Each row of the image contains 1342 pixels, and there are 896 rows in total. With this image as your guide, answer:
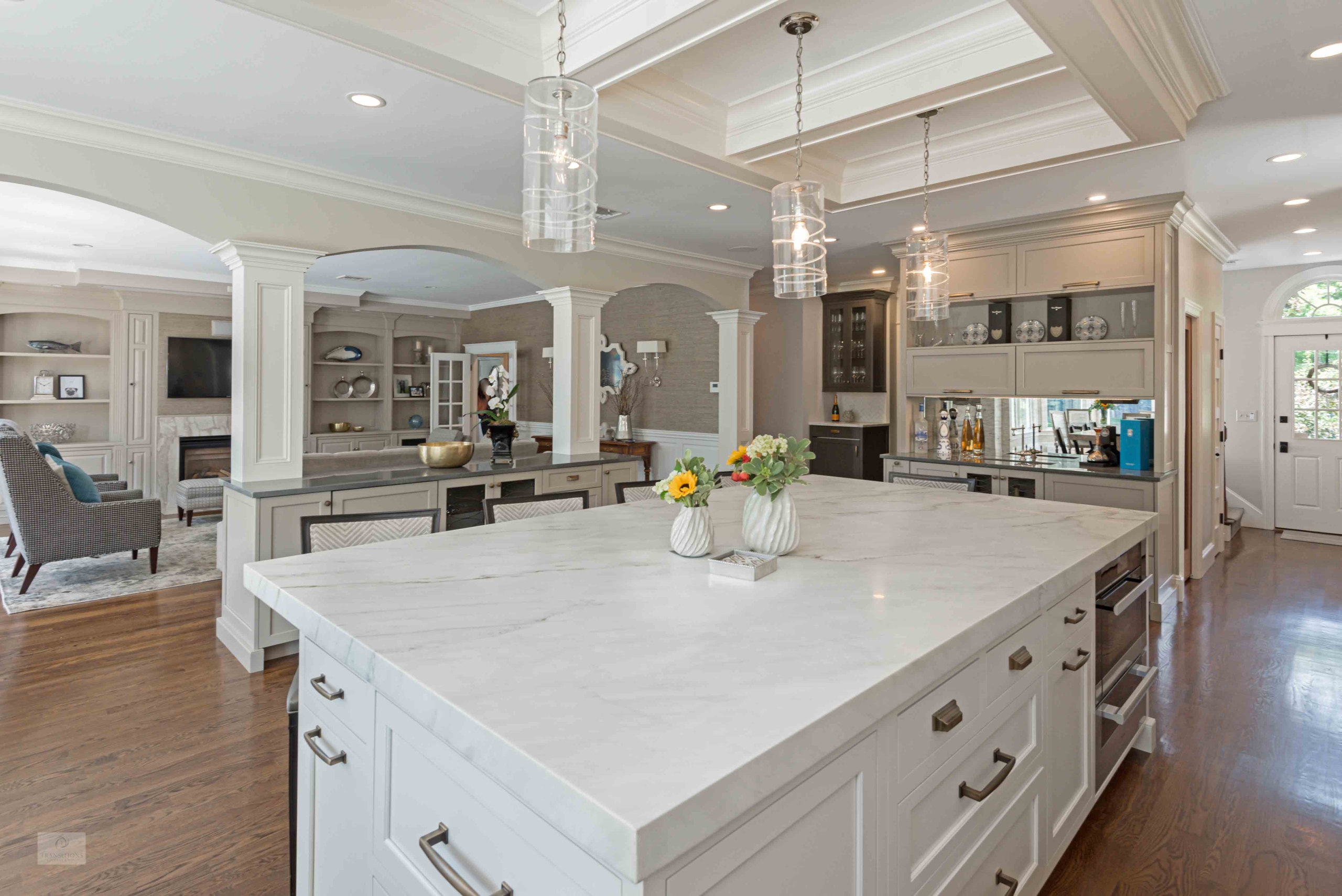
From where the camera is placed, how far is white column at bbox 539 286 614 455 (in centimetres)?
517

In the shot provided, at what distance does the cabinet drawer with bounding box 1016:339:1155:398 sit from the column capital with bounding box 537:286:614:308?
3056 mm

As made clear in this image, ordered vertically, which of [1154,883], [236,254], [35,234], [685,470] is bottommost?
[1154,883]

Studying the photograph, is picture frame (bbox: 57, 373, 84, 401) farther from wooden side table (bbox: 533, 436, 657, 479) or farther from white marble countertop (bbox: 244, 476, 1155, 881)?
white marble countertop (bbox: 244, 476, 1155, 881)

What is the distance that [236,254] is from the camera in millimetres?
3588

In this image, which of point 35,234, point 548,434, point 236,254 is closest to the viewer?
point 236,254

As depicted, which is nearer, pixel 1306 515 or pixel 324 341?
pixel 1306 515

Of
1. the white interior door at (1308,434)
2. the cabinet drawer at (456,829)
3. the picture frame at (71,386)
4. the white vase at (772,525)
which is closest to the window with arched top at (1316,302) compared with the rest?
the white interior door at (1308,434)

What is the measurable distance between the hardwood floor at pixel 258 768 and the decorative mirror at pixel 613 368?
207 inches

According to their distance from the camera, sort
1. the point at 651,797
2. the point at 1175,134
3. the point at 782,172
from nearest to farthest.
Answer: the point at 651,797 < the point at 1175,134 < the point at 782,172

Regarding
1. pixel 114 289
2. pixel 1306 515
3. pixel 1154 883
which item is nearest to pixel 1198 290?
pixel 1306 515

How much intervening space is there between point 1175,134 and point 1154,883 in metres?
2.98

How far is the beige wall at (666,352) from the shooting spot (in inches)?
305

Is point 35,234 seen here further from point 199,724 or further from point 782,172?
point 782,172

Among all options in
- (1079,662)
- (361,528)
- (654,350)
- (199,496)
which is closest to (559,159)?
(361,528)
